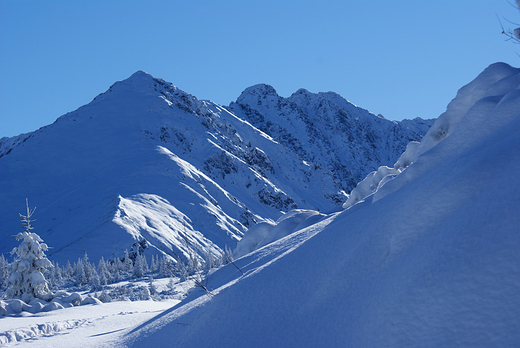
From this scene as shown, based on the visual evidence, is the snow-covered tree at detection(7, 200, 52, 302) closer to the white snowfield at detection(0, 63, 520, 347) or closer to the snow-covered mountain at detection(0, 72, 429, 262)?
the white snowfield at detection(0, 63, 520, 347)

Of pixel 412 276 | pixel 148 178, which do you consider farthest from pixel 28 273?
pixel 148 178

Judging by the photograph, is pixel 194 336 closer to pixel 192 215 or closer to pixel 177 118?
pixel 192 215

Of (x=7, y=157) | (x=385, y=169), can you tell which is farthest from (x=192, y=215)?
(x=385, y=169)

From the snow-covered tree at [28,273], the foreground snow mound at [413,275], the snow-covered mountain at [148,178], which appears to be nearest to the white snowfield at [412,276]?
the foreground snow mound at [413,275]

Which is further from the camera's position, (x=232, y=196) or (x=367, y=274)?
(x=232, y=196)

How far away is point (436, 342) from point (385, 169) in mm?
12416

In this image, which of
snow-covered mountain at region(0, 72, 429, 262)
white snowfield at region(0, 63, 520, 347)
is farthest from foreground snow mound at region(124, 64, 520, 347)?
snow-covered mountain at region(0, 72, 429, 262)

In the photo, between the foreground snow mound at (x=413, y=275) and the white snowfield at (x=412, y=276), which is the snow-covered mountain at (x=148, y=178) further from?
the foreground snow mound at (x=413, y=275)

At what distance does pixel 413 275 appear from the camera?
3686 mm

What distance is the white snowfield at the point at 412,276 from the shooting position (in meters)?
3.17

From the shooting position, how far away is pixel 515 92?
6.26m

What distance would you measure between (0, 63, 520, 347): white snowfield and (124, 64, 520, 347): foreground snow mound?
12 mm

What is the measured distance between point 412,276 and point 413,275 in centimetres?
1

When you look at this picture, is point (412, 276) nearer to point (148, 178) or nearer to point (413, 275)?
point (413, 275)
